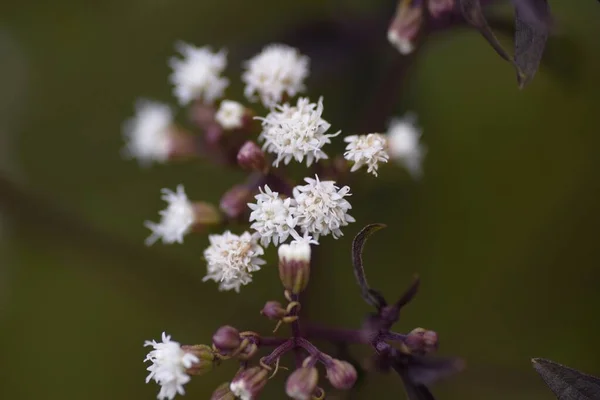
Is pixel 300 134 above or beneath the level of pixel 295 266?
above

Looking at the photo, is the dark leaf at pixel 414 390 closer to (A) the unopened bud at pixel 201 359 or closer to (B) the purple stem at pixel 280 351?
(B) the purple stem at pixel 280 351

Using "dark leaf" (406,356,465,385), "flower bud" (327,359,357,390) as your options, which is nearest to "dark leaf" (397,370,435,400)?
"dark leaf" (406,356,465,385)

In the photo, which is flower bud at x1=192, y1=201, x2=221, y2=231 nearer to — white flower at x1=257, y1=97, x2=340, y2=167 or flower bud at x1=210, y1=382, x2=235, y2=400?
white flower at x1=257, y1=97, x2=340, y2=167

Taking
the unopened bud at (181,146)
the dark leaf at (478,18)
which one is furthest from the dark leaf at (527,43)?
the unopened bud at (181,146)

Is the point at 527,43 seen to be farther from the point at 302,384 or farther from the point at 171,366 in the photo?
the point at 171,366

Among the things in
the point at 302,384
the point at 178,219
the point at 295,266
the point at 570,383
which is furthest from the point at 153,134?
the point at 570,383

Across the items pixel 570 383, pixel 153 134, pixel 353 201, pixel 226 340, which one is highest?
pixel 153 134

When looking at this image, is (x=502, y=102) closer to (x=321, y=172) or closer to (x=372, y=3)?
(x=372, y=3)
